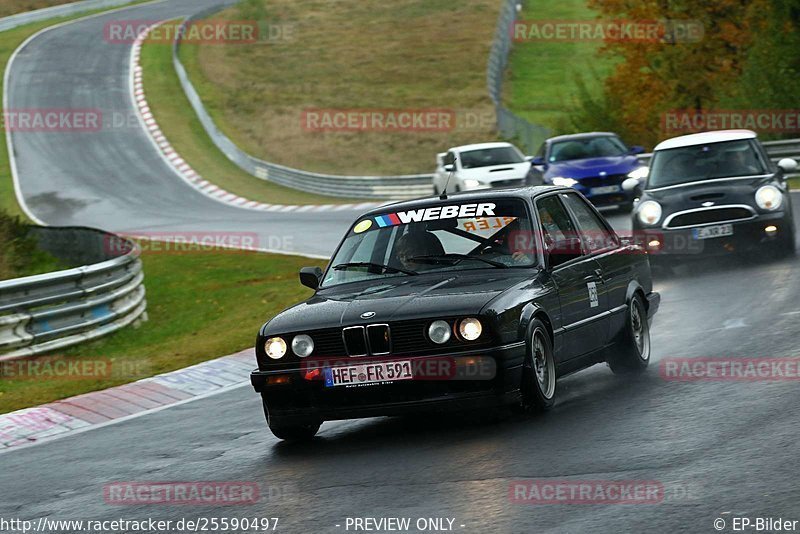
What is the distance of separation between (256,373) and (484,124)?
127 feet

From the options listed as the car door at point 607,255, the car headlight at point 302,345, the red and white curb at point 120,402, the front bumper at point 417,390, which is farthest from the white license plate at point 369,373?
the red and white curb at point 120,402

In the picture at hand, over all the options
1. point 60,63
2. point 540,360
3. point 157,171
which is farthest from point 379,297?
point 60,63

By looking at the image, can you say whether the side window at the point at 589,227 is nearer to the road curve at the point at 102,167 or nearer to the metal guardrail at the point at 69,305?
the metal guardrail at the point at 69,305

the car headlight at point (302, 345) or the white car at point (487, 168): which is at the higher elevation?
the car headlight at point (302, 345)

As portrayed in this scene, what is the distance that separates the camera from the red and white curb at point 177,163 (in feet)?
108

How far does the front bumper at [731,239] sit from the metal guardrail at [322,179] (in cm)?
1855

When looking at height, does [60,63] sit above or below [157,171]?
above

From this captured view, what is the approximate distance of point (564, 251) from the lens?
346 inches

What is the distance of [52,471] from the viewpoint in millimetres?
8062

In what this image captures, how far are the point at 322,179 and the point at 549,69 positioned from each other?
24057 millimetres

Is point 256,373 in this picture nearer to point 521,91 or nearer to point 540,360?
point 540,360

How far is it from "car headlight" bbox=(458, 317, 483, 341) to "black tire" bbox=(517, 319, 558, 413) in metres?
0.37

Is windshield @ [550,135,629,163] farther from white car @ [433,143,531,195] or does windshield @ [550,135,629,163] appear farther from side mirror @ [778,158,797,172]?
side mirror @ [778,158,797,172]

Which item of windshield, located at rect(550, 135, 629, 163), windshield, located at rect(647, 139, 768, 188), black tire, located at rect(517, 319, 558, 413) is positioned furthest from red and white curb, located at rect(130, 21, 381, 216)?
black tire, located at rect(517, 319, 558, 413)
